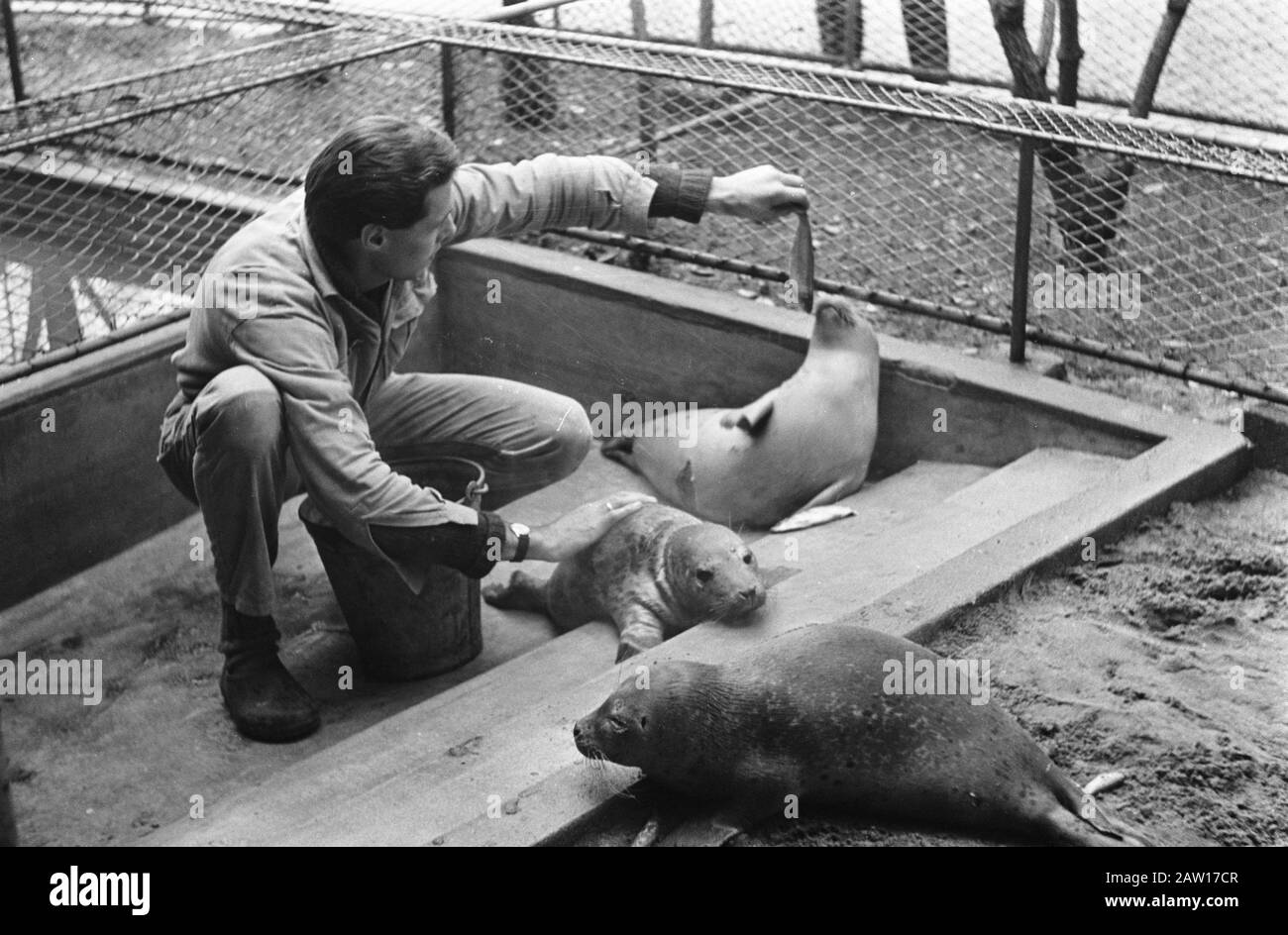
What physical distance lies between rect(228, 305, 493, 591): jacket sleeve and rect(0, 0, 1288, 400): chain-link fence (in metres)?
1.25

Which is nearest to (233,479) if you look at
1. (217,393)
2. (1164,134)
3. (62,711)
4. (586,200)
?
(217,393)

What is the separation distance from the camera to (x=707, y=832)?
3.06 m

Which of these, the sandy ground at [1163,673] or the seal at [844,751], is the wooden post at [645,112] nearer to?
the sandy ground at [1163,673]

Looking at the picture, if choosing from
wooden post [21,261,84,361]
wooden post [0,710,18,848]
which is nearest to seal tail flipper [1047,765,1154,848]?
wooden post [0,710,18,848]

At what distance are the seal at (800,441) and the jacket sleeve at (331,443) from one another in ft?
4.90

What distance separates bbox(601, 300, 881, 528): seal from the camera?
17.3 ft

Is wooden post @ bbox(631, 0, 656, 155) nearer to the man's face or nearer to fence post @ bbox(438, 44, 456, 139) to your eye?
fence post @ bbox(438, 44, 456, 139)

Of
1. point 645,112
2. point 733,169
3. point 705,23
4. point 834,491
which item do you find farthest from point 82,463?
point 705,23

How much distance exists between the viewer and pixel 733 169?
22.5 ft

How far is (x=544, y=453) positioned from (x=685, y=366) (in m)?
1.22

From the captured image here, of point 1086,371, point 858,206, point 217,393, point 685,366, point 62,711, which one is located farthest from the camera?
point 858,206

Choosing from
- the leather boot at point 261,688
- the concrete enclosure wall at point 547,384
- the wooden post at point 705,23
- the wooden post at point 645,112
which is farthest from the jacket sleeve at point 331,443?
the wooden post at point 705,23

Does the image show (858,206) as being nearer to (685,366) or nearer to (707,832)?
(685,366)

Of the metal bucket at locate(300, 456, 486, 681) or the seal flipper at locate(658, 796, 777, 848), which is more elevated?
the seal flipper at locate(658, 796, 777, 848)
